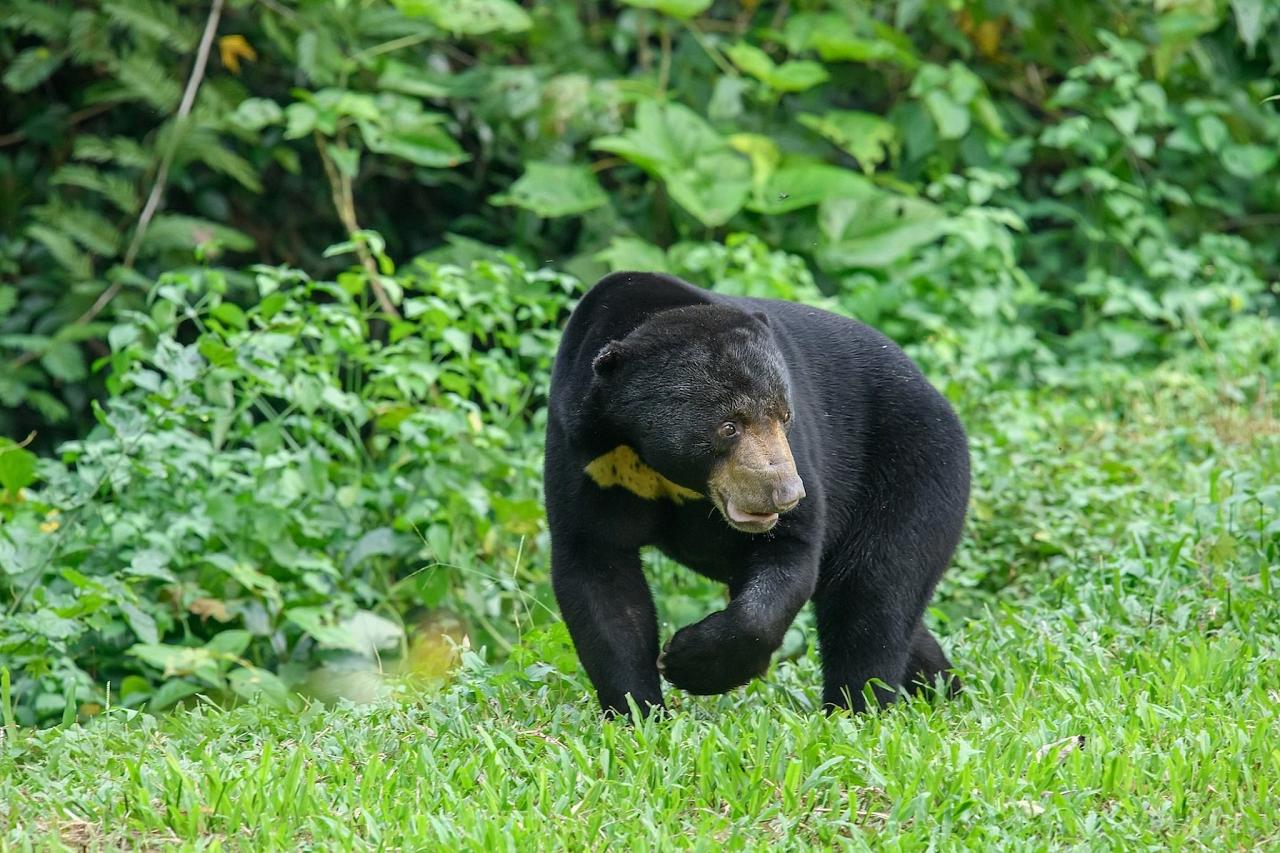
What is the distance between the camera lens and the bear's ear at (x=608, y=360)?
4.32 metres

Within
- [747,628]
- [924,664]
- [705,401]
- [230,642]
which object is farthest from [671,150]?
[747,628]

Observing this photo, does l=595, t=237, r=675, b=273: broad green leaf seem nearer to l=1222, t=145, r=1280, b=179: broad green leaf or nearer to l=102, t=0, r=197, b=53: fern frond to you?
l=102, t=0, r=197, b=53: fern frond

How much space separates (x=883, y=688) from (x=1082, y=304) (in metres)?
6.27

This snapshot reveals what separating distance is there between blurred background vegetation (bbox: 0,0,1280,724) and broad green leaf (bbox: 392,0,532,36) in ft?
0.06

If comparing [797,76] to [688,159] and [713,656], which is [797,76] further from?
[713,656]

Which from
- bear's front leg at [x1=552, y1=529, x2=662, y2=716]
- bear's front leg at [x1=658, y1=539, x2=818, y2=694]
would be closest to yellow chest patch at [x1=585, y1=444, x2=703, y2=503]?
bear's front leg at [x1=552, y1=529, x2=662, y2=716]

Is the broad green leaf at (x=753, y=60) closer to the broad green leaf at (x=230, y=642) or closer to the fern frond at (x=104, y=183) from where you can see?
the fern frond at (x=104, y=183)

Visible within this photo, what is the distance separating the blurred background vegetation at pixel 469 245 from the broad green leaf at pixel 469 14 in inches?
0.7

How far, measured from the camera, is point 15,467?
5.93 m

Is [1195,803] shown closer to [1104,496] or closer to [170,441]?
[1104,496]

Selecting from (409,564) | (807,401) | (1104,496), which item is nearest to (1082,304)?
(1104,496)

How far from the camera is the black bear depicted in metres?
4.20

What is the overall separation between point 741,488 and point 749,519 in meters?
0.08

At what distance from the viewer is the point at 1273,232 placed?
10758 mm
